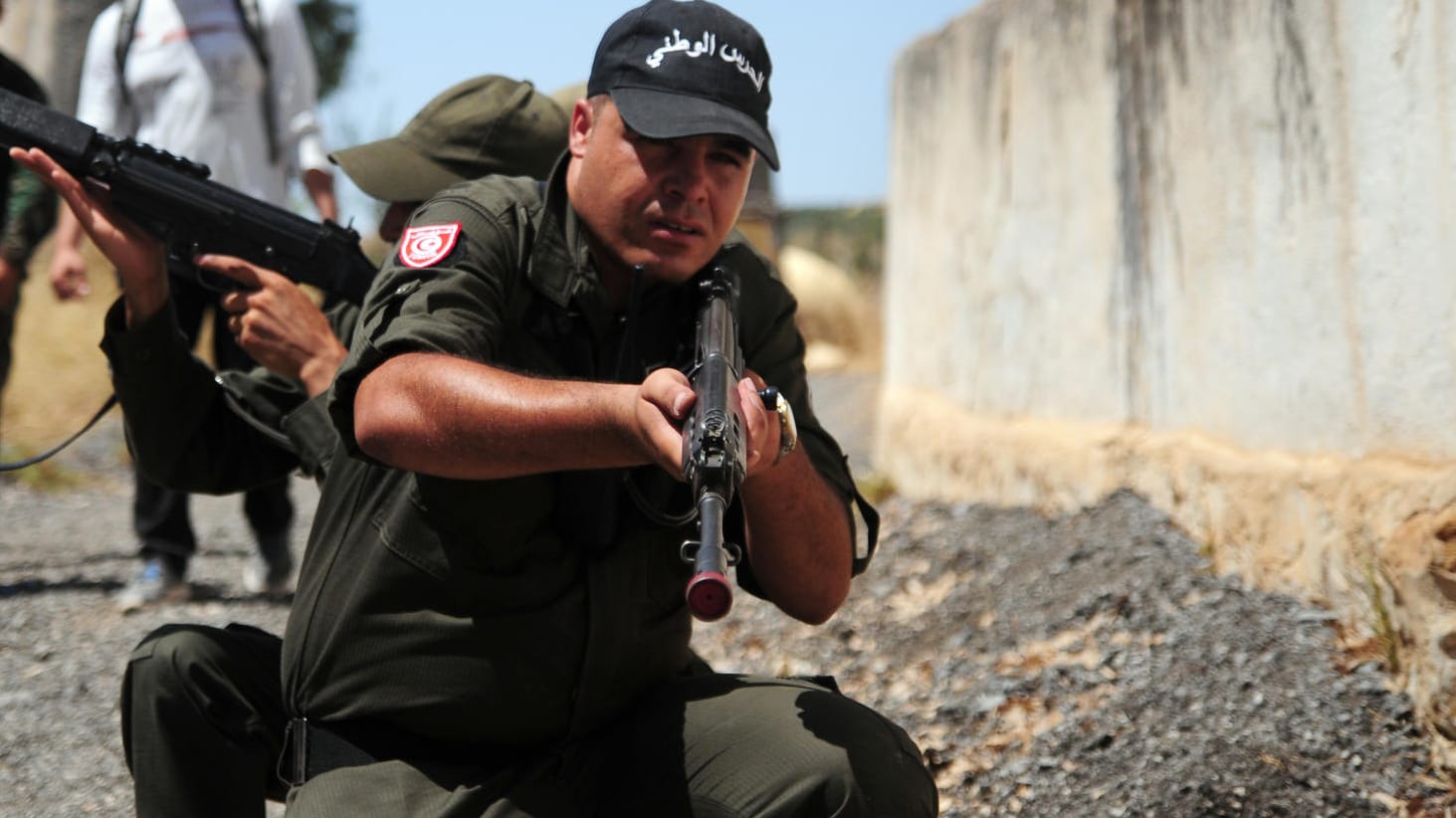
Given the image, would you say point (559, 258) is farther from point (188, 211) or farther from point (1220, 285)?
point (1220, 285)

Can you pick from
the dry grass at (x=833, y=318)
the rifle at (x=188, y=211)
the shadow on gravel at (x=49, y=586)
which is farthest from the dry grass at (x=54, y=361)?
the dry grass at (x=833, y=318)

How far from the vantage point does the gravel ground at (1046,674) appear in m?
3.19

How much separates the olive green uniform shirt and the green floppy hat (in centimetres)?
68

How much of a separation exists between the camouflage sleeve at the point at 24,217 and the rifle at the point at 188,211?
2.07 metres

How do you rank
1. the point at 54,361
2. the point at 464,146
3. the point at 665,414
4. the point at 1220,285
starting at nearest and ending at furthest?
1. the point at 665,414
2. the point at 464,146
3. the point at 1220,285
4. the point at 54,361

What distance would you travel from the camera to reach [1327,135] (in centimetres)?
369

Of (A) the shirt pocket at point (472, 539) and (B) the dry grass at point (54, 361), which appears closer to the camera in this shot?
(A) the shirt pocket at point (472, 539)

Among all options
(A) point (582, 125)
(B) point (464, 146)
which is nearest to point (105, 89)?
(B) point (464, 146)

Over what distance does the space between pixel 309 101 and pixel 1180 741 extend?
11.5ft

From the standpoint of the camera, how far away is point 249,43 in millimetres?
5238

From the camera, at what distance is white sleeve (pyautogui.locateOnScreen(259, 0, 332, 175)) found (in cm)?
528

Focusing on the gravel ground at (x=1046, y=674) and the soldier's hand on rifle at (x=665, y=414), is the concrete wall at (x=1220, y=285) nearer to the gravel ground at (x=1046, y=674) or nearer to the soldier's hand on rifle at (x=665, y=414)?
the gravel ground at (x=1046, y=674)

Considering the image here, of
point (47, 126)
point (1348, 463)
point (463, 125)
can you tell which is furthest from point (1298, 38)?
point (47, 126)

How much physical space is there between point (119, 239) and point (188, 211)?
35cm
